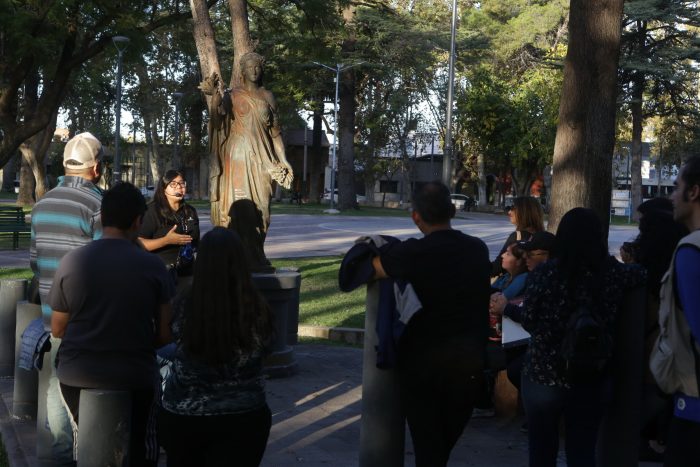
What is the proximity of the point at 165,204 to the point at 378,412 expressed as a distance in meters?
3.73

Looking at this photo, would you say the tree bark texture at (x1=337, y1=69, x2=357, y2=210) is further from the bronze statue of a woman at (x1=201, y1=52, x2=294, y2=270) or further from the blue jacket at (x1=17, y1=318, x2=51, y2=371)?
the blue jacket at (x1=17, y1=318, x2=51, y2=371)

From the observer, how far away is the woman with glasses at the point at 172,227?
752 cm

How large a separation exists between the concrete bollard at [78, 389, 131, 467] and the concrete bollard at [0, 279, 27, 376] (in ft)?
16.4

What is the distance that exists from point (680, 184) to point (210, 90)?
5.95m

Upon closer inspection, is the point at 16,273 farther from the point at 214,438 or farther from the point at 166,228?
the point at 214,438

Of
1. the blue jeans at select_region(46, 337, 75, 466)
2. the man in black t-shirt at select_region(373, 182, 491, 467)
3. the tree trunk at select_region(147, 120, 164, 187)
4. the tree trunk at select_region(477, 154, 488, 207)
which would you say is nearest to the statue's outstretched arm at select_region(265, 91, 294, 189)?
→ the blue jeans at select_region(46, 337, 75, 466)

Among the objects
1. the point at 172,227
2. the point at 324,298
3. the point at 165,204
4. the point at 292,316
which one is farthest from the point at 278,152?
the point at 324,298

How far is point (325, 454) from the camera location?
660cm

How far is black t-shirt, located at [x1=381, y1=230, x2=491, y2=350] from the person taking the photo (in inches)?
173

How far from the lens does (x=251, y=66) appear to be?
9.16 m

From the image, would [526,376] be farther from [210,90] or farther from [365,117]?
[365,117]

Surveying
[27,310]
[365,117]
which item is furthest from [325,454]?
[365,117]

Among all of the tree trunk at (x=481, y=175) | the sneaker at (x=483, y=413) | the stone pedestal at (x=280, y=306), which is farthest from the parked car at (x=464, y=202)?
the sneaker at (x=483, y=413)

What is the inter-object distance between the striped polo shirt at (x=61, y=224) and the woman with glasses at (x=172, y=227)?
2053mm
